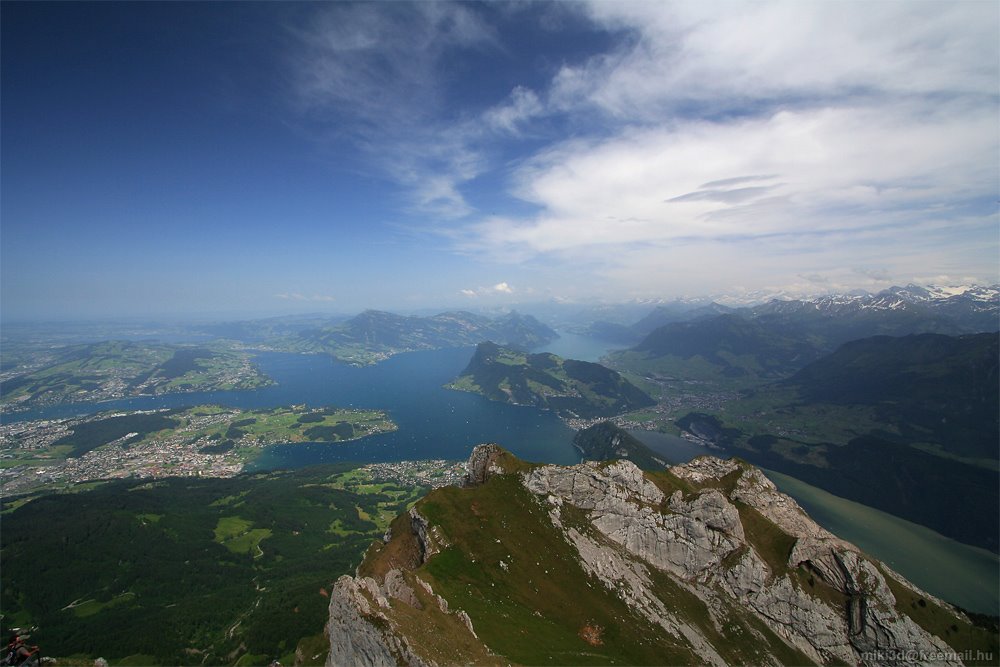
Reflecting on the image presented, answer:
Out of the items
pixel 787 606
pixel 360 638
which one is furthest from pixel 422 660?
pixel 787 606

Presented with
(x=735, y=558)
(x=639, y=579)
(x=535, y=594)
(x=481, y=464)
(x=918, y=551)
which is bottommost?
(x=918, y=551)

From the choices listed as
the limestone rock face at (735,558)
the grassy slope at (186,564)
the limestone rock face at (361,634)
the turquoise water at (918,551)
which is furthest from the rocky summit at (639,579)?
the turquoise water at (918,551)

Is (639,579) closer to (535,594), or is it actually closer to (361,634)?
(535,594)

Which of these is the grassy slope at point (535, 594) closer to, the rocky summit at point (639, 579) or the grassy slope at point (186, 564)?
the rocky summit at point (639, 579)

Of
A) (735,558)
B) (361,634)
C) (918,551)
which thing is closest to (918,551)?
(918,551)

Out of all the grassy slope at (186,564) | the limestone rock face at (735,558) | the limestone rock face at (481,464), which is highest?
the limestone rock face at (481,464)

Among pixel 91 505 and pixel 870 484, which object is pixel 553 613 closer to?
pixel 91 505

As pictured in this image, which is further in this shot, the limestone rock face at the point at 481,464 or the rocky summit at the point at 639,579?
the limestone rock face at the point at 481,464
